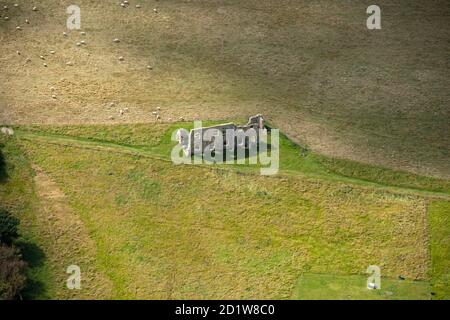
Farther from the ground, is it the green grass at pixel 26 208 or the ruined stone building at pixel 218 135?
the ruined stone building at pixel 218 135

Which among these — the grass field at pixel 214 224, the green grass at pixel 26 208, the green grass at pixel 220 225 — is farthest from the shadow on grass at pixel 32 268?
the green grass at pixel 220 225

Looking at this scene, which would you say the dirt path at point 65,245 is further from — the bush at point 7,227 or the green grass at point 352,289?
the green grass at point 352,289

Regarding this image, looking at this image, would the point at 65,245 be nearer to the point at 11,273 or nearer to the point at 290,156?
the point at 11,273

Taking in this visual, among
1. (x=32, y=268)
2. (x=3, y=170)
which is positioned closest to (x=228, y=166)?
(x=32, y=268)

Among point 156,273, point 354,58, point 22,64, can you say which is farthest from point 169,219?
point 354,58

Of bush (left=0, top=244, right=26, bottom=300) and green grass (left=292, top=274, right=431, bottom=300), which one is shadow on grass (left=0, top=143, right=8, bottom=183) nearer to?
bush (left=0, top=244, right=26, bottom=300)

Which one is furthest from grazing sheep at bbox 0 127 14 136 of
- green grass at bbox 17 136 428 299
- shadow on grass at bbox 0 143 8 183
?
shadow on grass at bbox 0 143 8 183

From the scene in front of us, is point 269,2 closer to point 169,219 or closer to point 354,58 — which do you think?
point 354,58
